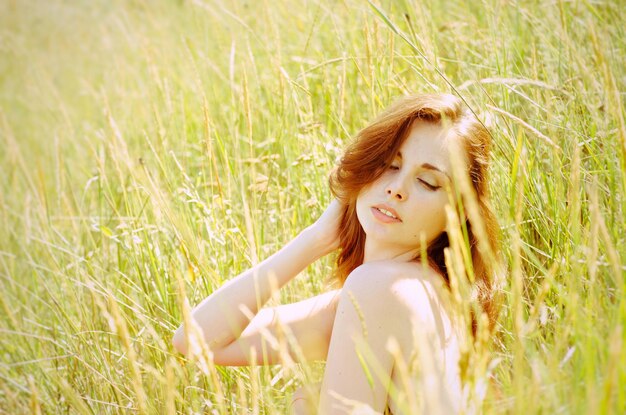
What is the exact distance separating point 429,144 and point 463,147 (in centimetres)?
11

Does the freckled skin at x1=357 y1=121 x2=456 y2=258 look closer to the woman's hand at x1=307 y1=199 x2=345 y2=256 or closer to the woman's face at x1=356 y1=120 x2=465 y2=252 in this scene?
the woman's face at x1=356 y1=120 x2=465 y2=252

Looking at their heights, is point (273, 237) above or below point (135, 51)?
below

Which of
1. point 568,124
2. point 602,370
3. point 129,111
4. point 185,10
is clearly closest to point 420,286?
point 602,370

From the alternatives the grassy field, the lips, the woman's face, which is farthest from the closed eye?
the grassy field

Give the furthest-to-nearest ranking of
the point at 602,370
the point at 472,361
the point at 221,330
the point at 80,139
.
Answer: the point at 80,139 < the point at 221,330 < the point at 602,370 < the point at 472,361

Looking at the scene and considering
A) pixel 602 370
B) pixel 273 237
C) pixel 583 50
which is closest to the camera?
pixel 602 370

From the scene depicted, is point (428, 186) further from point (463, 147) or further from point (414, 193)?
point (463, 147)

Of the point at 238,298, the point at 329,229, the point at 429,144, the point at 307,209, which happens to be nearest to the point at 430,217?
the point at 429,144

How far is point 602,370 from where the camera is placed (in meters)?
1.25

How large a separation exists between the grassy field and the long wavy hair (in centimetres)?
5

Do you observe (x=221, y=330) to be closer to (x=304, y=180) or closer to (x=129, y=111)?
(x=304, y=180)

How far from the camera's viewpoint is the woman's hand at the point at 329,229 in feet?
6.95

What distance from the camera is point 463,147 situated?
6.27 feet

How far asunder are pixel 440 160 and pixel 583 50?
37.3 inches
